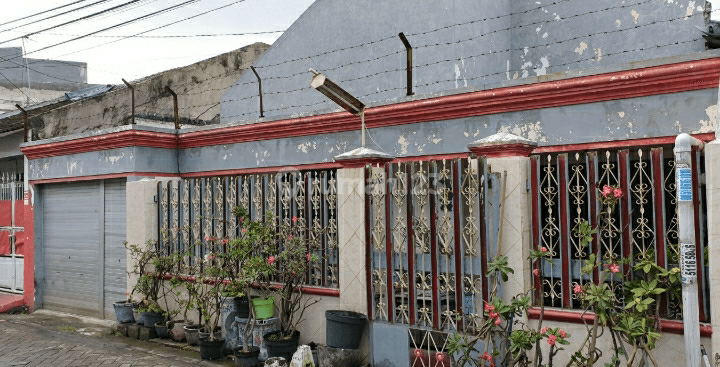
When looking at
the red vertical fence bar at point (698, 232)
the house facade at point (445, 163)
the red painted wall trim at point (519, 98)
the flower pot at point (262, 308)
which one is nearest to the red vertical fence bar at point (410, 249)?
the house facade at point (445, 163)

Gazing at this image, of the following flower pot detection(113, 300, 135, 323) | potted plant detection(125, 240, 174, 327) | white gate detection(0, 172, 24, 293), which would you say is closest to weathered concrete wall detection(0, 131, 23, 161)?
white gate detection(0, 172, 24, 293)

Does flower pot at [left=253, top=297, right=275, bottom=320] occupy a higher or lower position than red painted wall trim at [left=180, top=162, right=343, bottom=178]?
lower

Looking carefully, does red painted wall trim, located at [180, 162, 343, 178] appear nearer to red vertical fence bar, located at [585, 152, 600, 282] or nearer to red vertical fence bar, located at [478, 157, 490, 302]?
red vertical fence bar, located at [478, 157, 490, 302]

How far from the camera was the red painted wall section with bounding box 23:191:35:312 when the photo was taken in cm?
1124

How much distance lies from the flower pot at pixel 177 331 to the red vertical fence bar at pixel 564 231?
5.23 metres

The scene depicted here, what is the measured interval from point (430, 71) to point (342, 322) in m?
4.95

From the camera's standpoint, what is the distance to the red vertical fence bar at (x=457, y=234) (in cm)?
581

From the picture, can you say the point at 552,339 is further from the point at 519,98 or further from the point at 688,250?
the point at 519,98

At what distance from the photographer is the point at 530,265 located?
542 cm

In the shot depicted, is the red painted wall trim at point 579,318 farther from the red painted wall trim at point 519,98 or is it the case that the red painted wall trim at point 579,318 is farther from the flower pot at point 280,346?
the flower pot at point 280,346

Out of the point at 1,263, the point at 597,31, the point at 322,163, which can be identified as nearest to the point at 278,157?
the point at 322,163

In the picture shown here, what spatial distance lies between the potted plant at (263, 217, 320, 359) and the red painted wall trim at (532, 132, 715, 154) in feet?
9.50

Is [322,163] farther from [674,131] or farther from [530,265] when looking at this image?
[674,131]

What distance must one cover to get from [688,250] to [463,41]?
18.2ft
